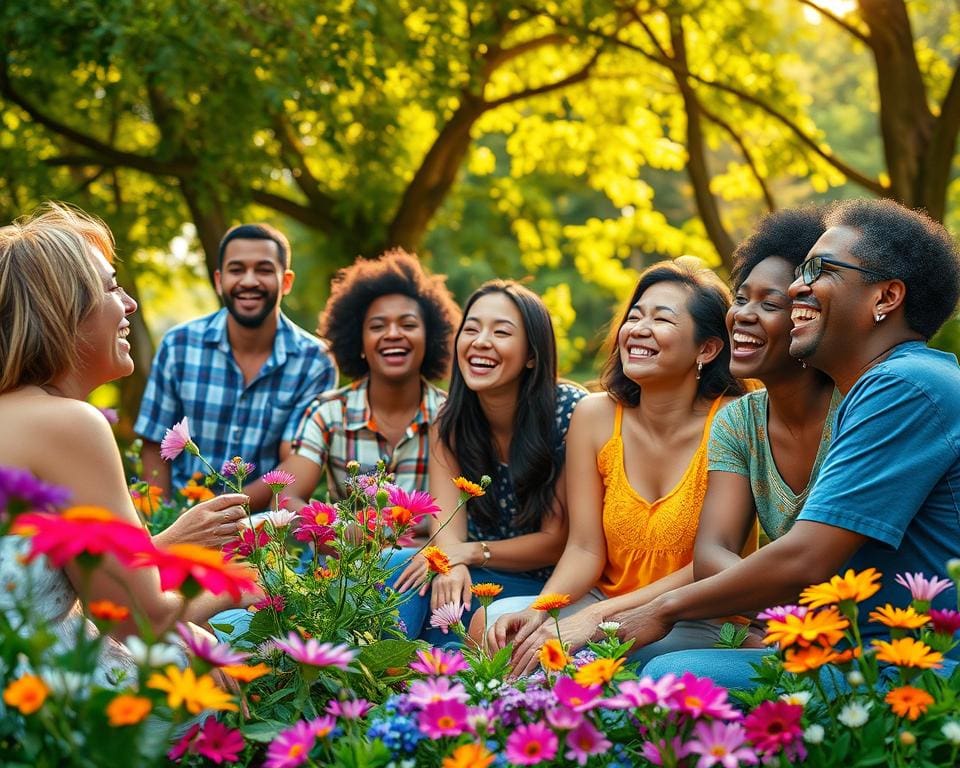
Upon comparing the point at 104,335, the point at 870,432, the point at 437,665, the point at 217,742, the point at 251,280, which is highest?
the point at 251,280

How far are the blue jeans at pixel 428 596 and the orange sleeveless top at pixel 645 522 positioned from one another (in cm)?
38

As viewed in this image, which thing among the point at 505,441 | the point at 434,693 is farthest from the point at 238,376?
the point at 434,693

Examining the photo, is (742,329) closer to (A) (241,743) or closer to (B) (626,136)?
(A) (241,743)

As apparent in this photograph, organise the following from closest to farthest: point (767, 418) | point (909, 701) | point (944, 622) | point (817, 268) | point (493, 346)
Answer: point (909, 701), point (944, 622), point (817, 268), point (767, 418), point (493, 346)

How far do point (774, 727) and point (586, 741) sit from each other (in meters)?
0.32

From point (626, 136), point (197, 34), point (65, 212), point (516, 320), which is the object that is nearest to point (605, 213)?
point (626, 136)

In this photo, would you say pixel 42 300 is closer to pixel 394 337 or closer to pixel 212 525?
pixel 212 525

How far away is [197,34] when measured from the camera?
629cm

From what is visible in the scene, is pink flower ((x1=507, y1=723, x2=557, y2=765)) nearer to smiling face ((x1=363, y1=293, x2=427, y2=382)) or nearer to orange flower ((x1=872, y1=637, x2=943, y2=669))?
orange flower ((x1=872, y1=637, x2=943, y2=669))

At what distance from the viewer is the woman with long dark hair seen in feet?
12.7

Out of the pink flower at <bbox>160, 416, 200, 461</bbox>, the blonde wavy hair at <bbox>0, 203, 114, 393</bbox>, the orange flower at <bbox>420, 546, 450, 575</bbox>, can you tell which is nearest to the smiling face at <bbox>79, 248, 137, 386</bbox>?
the blonde wavy hair at <bbox>0, 203, 114, 393</bbox>

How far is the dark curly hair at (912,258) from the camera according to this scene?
2605mm

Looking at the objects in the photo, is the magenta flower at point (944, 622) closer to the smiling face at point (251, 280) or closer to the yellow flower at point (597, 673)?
the yellow flower at point (597, 673)

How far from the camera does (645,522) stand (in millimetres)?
3500
